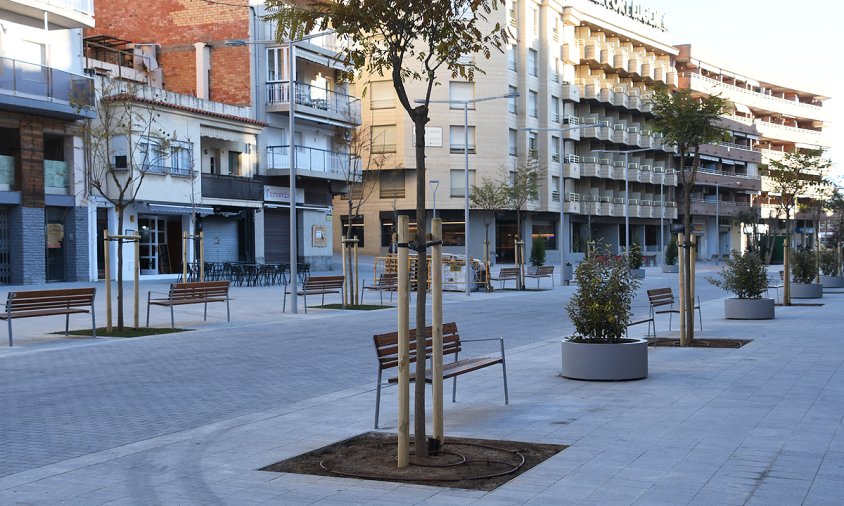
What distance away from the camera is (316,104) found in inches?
1877

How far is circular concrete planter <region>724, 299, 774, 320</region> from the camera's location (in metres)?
19.5

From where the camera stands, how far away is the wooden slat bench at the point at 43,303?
15844mm

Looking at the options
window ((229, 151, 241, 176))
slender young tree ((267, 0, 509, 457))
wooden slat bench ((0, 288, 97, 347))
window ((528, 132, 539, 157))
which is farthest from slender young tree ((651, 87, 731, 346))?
→ window ((528, 132, 539, 157))

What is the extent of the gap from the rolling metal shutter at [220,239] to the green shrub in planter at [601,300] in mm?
32373

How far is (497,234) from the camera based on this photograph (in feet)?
225

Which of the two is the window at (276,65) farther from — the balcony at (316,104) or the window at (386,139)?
the window at (386,139)

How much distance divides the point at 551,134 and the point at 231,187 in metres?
33.4

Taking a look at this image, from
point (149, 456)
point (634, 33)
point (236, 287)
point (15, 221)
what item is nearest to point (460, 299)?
point (236, 287)

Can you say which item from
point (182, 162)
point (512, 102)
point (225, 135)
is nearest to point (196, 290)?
point (182, 162)

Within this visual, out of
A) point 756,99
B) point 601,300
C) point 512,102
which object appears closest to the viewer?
point 601,300

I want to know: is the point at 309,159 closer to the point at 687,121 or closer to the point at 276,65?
the point at 276,65

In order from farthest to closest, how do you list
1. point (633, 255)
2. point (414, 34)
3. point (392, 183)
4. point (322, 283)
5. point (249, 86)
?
1. point (392, 183)
2. point (249, 86)
3. point (322, 283)
4. point (633, 255)
5. point (414, 34)

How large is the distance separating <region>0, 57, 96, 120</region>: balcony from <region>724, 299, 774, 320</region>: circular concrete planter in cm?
2063

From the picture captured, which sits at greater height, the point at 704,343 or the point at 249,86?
the point at 249,86
